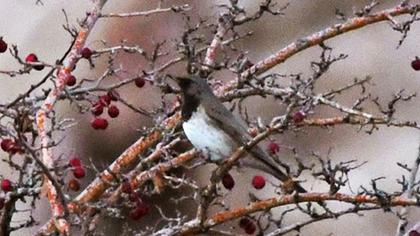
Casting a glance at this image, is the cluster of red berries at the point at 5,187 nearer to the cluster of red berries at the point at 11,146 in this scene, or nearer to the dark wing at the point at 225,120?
the cluster of red berries at the point at 11,146

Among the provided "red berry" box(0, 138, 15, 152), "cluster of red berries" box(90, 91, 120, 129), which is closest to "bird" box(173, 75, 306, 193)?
"cluster of red berries" box(90, 91, 120, 129)

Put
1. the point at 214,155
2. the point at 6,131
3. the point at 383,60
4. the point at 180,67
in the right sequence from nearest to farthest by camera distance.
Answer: the point at 6,131
the point at 214,155
the point at 180,67
the point at 383,60

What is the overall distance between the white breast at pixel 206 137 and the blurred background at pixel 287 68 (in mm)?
4573

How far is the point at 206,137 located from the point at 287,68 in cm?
524

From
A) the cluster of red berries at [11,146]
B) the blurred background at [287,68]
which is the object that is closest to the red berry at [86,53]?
the cluster of red berries at [11,146]

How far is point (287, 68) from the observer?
32.7ft

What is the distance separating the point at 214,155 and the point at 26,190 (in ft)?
3.34

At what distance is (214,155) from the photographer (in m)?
4.75

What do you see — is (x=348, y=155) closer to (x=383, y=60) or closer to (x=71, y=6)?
(x=383, y=60)

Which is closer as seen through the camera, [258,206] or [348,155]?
[258,206]

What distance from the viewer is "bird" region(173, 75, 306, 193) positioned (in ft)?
15.3

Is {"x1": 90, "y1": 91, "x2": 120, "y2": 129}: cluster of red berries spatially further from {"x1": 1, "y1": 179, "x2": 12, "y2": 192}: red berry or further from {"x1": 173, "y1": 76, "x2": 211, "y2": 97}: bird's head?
{"x1": 1, "y1": 179, "x2": 12, "y2": 192}: red berry

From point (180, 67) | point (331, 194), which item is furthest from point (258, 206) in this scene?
point (180, 67)

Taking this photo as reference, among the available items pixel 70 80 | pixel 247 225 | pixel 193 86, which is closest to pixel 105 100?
pixel 70 80
